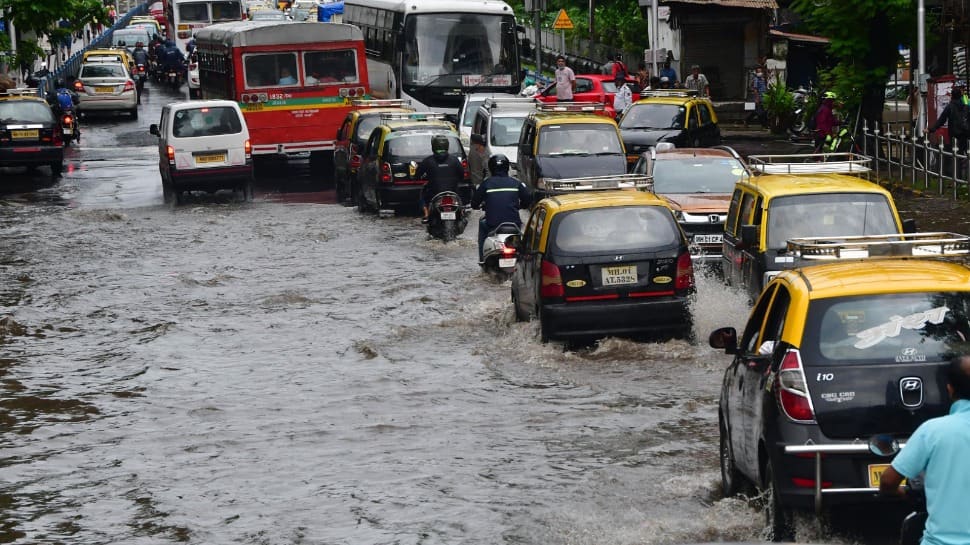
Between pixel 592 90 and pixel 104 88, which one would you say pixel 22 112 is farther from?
pixel 104 88

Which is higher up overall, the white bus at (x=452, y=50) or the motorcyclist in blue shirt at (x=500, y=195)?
the white bus at (x=452, y=50)

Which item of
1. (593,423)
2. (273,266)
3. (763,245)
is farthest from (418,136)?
(593,423)

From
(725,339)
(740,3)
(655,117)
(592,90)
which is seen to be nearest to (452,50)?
(592,90)

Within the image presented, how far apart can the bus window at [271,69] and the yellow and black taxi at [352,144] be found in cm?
268

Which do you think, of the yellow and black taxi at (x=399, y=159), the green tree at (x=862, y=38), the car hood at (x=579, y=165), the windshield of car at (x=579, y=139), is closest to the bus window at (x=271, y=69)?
the yellow and black taxi at (x=399, y=159)

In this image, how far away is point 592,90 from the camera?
43.9m

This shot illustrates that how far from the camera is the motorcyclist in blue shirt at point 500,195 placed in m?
18.5

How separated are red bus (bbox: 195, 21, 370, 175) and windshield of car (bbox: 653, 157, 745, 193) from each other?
47.4 ft

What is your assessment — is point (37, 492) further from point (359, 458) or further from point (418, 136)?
point (418, 136)

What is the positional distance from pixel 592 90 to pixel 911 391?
3670cm

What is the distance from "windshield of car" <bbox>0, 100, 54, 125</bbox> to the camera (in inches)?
1362

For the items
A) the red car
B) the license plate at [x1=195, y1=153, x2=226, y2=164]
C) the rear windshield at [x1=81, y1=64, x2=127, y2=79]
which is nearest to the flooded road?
the license plate at [x1=195, y1=153, x2=226, y2=164]

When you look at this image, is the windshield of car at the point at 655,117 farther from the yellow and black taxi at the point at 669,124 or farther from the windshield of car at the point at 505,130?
the windshield of car at the point at 505,130

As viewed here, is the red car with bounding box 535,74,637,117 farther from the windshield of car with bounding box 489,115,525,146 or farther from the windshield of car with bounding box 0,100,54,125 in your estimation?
the windshield of car with bounding box 0,100,54,125
